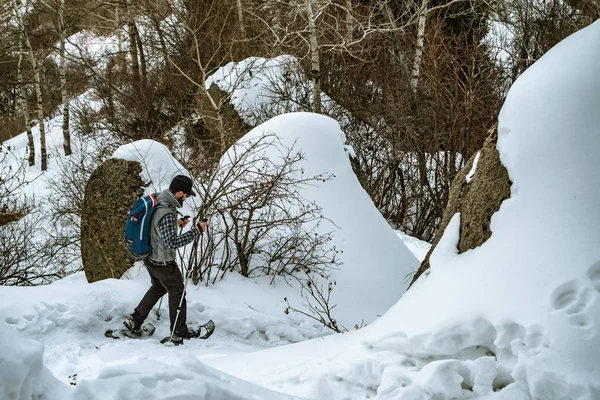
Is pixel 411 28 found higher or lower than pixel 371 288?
higher

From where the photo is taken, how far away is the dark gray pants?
536cm

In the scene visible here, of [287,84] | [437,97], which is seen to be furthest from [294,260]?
[287,84]

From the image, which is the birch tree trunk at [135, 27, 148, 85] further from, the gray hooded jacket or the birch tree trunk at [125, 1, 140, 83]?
the gray hooded jacket

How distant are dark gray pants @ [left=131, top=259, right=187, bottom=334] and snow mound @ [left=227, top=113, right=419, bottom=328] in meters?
2.39

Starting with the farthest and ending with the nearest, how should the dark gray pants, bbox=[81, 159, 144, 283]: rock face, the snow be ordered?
the snow < bbox=[81, 159, 144, 283]: rock face < the dark gray pants

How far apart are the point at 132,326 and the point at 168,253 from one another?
36.9 inches

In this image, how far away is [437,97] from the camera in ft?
46.6

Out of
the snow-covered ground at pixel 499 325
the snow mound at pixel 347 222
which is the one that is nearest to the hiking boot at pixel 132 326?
the snow-covered ground at pixel 499 325

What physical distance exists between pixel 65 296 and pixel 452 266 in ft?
13.4

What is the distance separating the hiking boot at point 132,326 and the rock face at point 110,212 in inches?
70.6

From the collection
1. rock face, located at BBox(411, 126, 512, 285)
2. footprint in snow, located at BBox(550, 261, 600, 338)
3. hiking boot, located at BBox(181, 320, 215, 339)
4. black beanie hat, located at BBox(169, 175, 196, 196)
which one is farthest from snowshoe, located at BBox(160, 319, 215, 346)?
footprint in snow, located at BBox(550, 261, 600, 338)

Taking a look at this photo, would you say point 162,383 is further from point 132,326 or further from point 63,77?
point 63,77

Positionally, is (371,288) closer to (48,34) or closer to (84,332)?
(84,332)

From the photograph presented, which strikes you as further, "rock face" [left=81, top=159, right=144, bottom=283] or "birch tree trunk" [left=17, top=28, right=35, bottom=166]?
"birch tree trunk" [left=17, top=28, right=35, bottom=166]
